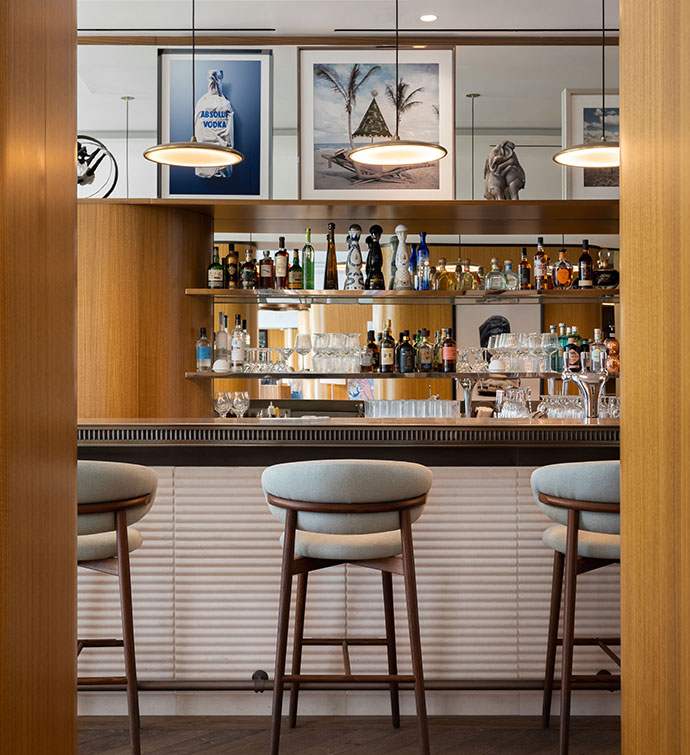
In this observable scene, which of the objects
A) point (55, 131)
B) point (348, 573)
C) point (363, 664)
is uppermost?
A: point (55, 131)

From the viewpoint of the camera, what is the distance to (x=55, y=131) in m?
1.42

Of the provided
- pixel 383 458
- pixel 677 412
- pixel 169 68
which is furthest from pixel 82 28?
pixel 677 412

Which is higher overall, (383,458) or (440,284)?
(440,284)

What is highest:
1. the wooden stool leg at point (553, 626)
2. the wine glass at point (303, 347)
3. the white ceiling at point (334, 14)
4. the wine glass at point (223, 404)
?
the white ceiling at point (334, 14)

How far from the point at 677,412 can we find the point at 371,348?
389cm

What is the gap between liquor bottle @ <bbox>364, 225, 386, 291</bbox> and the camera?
189 inches

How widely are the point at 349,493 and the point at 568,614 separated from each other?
2.57 ft

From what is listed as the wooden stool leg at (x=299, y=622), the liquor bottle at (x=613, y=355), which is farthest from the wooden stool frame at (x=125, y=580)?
the liquor bottle at (x=613, y=355)

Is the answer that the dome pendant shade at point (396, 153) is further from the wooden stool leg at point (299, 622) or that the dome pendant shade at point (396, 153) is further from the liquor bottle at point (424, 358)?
the wooden stool leg at point (299, 622)

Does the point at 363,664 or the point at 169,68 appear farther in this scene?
the point at 169,68

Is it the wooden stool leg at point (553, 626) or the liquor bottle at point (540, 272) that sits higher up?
the liquor bottle at point (540, 272)

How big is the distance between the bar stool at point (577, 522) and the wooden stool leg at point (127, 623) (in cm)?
128

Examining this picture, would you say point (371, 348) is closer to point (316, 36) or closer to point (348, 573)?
point (316, 36)

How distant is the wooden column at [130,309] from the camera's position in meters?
4.57
